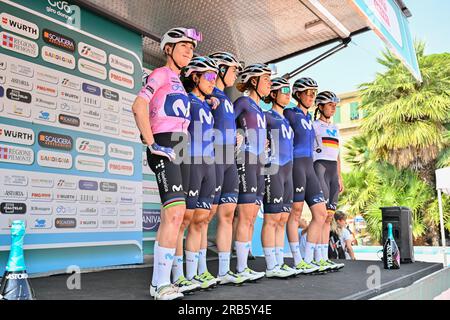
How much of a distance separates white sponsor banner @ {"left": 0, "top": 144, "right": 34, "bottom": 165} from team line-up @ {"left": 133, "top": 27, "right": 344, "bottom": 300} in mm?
1695

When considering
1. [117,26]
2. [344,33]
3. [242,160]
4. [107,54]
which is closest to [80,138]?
[107,54]

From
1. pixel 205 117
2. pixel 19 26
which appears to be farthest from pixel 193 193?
pixel 19 26

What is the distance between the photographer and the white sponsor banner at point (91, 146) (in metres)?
5.03

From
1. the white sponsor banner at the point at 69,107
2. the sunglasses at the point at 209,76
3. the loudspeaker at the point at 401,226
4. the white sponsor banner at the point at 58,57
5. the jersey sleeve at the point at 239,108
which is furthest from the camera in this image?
the loudspeaker at the point at 401,226

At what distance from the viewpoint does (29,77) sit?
15.0ft

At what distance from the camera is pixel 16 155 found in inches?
172

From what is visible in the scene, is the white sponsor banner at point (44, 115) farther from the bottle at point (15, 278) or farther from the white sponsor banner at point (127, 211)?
the bottle at point (15, 278)

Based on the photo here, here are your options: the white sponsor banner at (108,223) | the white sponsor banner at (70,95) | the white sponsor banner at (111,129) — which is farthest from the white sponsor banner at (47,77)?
the white sponsor banner at (108,223)

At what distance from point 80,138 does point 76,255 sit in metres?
1.27

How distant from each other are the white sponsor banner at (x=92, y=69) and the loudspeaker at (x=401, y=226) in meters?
4.01

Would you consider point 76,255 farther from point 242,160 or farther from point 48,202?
point 242,160

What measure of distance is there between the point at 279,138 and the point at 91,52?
2.44m

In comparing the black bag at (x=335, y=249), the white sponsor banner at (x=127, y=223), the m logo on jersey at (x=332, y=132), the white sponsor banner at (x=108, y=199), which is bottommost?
the black bag at (x=335, y=249)

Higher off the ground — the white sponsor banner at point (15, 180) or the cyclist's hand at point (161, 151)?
the cyclist's hand at point (161, 151)
